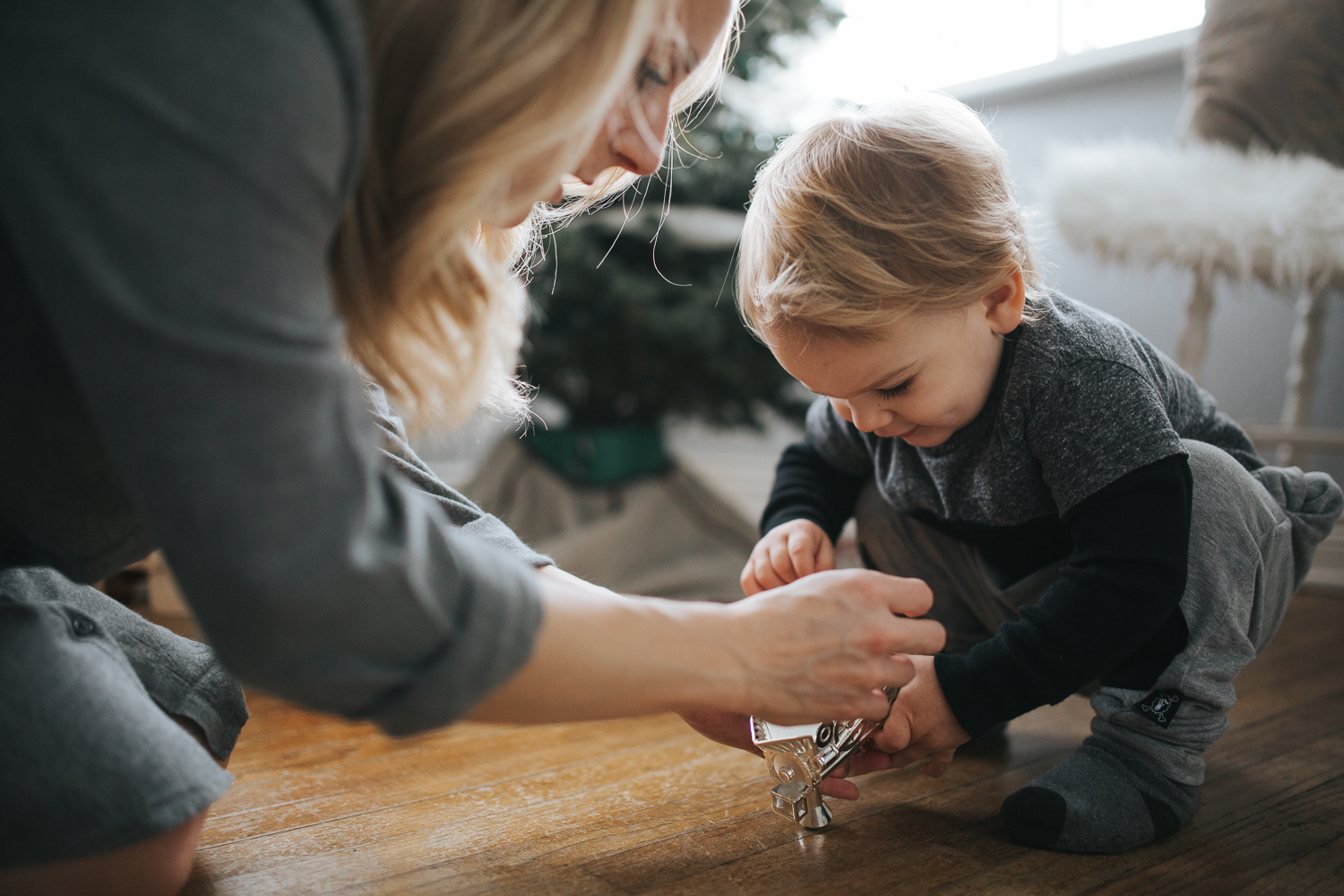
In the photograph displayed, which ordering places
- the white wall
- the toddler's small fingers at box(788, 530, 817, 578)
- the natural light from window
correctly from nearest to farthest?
the toddler's small fingers at box(788, 530, 817, 578) → the white wall → the natural light from window

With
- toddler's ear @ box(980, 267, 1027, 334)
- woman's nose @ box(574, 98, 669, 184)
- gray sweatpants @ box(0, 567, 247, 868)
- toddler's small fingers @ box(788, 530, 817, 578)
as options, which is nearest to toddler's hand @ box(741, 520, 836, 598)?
toddler's small fingers @ box(788, 530, 817, 578)

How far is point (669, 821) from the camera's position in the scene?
71cm

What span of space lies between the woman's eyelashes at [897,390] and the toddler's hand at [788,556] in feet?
0.55

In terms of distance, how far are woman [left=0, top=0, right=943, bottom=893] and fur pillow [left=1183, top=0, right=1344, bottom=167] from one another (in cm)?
122

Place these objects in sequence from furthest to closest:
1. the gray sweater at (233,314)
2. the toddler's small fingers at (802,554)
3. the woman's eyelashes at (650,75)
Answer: the toddler's small fingers at (802,554)
the woman's eyelashes at (650,75)
the gray sweater at (233,314)

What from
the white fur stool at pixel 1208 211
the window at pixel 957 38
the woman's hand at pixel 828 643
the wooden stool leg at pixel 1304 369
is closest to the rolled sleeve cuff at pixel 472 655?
the woman's hand at pixel 828 643

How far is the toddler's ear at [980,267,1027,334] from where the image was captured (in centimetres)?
73

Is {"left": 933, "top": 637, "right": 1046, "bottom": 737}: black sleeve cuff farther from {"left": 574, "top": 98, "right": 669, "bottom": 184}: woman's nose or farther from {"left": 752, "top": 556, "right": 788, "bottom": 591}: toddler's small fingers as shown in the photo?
{"left": 574, "top": 98, "right": 669, "bottom": 184}: woman's nose

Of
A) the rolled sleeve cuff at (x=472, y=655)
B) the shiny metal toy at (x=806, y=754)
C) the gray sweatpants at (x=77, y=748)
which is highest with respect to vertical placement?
Answer: the rolled sleeve cuff at (x=472, y=655)

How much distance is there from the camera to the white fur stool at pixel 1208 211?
4.25 feet

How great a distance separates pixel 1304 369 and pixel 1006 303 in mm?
1242

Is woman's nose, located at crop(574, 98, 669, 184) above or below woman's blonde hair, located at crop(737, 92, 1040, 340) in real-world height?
above

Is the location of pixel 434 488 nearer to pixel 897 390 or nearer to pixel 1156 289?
pixel 897 390

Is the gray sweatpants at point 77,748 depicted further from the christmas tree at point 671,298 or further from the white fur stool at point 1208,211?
the white fur stool at point 1208,211
